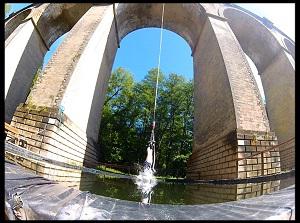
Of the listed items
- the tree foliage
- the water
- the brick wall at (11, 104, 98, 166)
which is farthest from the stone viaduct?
the tree foliage

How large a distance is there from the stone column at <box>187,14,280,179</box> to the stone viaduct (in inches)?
0.9

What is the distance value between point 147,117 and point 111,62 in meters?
11.8

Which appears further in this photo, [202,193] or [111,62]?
[111,62]

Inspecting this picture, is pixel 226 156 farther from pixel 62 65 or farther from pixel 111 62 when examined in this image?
pixel 111 62

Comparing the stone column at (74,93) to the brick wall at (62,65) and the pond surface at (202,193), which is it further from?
the pond surface at (202,193)

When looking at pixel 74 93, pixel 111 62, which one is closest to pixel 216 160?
pixel 74 93

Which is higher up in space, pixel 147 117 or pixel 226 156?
pixel 147 117

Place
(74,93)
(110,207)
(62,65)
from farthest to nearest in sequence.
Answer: (74,93)
(62,65)
(110,207)

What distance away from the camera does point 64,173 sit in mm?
4074

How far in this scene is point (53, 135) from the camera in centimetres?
444

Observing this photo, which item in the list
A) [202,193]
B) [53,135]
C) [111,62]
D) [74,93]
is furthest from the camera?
[111,62]

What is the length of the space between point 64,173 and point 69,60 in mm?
2797

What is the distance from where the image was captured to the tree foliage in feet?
62.4

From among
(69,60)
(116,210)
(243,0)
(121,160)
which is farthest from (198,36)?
(121,160)
